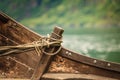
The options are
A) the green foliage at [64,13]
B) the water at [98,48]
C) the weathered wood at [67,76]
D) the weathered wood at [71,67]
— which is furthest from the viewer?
the green foliage at [64,13]

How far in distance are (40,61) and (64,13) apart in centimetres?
12136

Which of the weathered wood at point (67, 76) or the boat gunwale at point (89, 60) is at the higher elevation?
the boat gunwale at point (89, 60)

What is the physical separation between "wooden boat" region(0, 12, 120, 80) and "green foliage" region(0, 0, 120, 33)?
9697 cm

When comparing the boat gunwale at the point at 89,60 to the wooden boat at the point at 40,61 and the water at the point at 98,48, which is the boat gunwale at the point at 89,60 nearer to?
the wooden boat at the point at 40,61

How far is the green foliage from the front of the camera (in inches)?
4296

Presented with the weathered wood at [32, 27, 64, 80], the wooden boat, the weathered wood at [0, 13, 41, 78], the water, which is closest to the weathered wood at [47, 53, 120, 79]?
the wooden boat

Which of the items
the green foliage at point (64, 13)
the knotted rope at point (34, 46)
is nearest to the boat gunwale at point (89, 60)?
the knotted rope at point (34, 46)

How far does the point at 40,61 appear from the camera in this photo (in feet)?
18.5

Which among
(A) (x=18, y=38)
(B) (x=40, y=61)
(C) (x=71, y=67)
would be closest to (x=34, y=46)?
(B) (x=40, y=61)

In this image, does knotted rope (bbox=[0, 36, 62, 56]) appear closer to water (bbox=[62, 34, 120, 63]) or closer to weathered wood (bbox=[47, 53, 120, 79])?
weathered wood (bbox=[47, 53, 120, 79])

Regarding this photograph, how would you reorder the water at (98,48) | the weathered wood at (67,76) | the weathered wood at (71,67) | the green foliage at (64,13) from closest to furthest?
the weathered wood at (67,76) < the weathered wood at (71,67) < the water at (98,48) < the green foliage at (64,13)

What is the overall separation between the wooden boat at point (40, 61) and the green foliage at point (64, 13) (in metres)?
97.0

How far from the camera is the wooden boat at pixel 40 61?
5625 millimetres

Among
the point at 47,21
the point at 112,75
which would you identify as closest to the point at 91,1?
the point at 47,21
